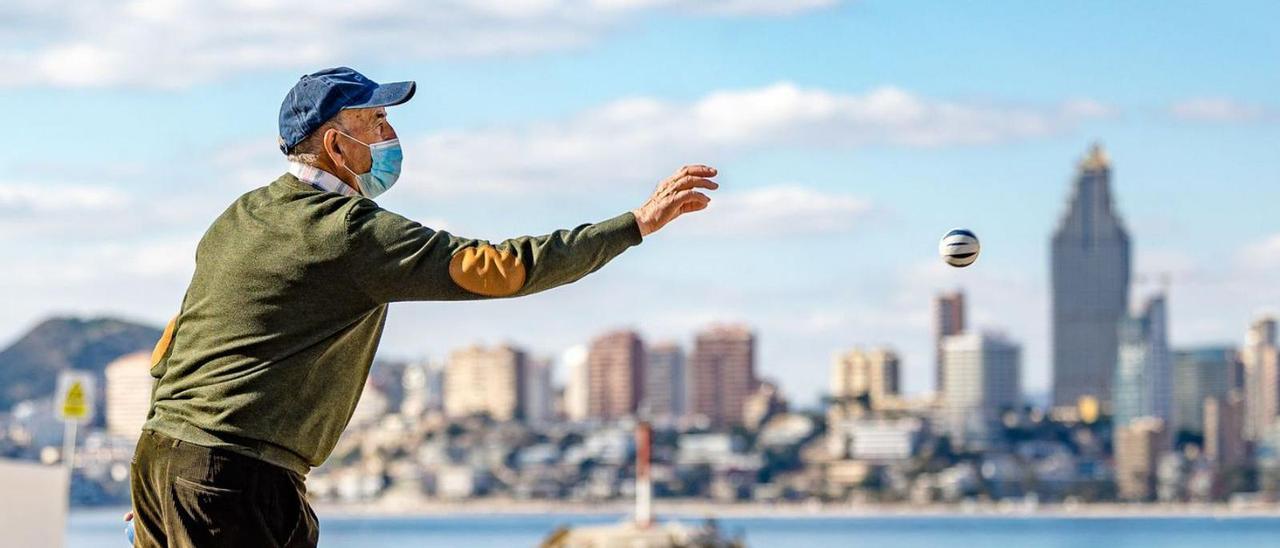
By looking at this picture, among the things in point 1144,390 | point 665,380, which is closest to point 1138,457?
point 1144,390

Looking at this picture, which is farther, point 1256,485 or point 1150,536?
point 1256,485

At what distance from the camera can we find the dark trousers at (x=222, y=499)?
387 centimetres

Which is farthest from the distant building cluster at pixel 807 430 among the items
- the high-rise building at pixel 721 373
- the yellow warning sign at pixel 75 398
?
the yellow warning sign at pixel 75 398

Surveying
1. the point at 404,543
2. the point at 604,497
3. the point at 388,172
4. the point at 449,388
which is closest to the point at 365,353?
the point at 388,172

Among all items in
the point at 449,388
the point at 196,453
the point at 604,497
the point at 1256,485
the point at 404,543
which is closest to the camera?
the point at 196,453

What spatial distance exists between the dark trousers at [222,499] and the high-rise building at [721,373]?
582 ft

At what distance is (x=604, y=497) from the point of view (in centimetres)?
16100

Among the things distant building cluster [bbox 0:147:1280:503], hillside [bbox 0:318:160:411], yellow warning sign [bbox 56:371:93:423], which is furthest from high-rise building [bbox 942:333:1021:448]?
yellow warning sign [bbox 56:371:93:423]

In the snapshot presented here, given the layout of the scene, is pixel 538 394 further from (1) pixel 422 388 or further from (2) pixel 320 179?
(2) pixel 320 179

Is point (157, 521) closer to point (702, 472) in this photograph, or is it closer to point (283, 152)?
point (283, 152)

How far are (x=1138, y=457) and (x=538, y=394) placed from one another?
4666 centimetres

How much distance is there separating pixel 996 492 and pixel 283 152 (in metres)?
167

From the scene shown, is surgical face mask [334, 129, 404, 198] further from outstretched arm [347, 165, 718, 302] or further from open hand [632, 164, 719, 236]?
open hand [632, 164, 719, 236]

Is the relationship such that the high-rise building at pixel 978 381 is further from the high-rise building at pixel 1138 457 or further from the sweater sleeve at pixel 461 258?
the sweater sleeve at pixel 461 258
